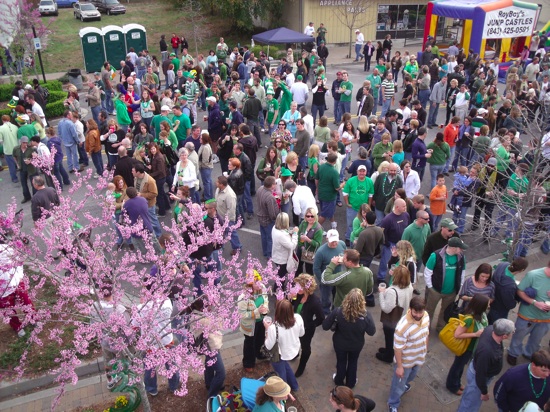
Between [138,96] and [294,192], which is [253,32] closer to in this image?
[138,96]

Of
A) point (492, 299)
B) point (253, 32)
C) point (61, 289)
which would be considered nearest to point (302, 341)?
point (492, 299)

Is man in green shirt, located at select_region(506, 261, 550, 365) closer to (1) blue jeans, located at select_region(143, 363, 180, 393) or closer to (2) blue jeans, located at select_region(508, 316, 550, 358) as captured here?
(2) blue jeans, located at select_region(508, 316, 550, 358)

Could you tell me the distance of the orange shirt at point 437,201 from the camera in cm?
936

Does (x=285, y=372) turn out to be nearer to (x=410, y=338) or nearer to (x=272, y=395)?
(x=272, y=395)

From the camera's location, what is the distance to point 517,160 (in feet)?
33.8

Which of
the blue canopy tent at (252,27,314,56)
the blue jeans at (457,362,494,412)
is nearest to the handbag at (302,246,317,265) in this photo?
the blue jeans at (457,362,494,412)

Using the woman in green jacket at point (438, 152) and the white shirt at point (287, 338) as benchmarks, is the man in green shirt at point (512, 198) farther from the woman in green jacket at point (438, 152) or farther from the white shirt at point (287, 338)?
the white shirt at point (287, 338)

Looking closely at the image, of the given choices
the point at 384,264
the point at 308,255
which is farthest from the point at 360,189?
the point at 308,255

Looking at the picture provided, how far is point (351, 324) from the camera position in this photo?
593 centimetres

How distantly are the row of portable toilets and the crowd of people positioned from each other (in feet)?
22.7

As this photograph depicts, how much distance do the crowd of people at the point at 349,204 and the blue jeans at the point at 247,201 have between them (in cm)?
3

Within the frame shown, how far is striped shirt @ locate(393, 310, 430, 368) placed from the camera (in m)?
5.77

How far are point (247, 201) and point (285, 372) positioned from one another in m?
5.25

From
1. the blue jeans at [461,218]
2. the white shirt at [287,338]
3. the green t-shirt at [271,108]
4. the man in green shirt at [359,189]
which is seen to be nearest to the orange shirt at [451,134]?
the blue jeans at [461,218]
